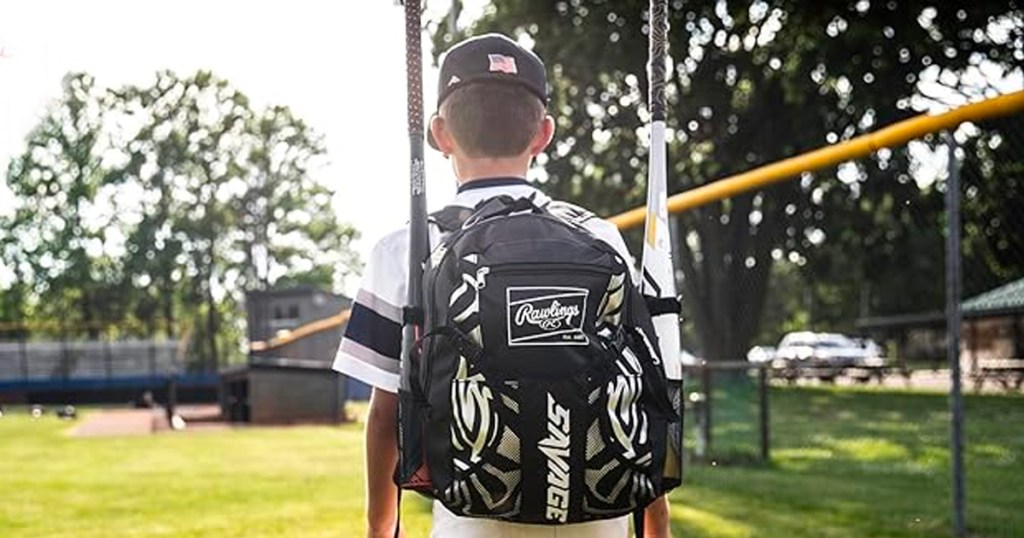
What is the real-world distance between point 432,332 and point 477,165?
A: 0.37 meters

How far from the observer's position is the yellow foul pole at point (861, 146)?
17.7 feet

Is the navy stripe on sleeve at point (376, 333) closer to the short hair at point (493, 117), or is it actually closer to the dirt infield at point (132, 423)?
the short hair at point (493, 117)

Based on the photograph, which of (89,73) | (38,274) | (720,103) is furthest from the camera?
→ (38,274)

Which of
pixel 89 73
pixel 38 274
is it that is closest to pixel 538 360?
pixel 89 73

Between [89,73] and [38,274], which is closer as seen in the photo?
[89,73]

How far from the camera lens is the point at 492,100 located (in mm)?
2205

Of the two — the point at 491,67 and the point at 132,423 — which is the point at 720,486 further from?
the point at 132,423

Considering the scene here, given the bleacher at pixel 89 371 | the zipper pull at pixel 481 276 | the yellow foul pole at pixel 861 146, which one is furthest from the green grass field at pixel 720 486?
the bleacher at pixel 89 371

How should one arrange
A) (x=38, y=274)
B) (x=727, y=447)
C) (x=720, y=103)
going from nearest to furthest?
(x=727, y=447)
(x=720, y=103)
(x=38, y=274)

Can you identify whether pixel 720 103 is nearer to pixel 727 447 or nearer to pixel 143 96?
pixel 727 447

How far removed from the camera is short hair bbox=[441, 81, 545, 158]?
2.20 meters

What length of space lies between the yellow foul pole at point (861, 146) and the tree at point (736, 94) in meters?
11.9

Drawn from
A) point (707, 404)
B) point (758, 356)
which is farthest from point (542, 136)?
point (758, 356)

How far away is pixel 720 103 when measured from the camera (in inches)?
1008
